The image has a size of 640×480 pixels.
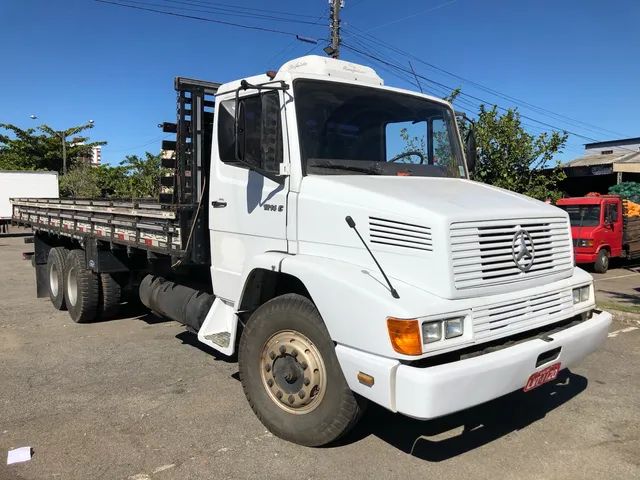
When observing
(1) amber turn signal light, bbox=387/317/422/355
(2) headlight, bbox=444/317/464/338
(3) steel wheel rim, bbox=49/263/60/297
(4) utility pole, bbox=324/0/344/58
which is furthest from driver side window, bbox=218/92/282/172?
(4) utility pole, bbox=324/0/344/58

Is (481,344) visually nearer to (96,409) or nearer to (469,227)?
(469,227)

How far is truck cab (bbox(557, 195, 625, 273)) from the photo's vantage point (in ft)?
47.9

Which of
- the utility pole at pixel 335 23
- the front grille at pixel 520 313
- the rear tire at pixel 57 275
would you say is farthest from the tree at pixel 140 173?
the front grille at pixel 520 313

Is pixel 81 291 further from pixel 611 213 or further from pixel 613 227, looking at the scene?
pixel 611 213

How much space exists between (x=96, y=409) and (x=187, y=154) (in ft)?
7.97

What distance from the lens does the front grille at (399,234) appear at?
10.8 ft

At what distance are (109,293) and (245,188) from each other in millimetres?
3982

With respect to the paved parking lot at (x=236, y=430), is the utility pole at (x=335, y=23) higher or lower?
higher

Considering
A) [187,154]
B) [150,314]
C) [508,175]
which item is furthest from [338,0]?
[187,154]

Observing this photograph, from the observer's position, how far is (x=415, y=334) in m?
2.96

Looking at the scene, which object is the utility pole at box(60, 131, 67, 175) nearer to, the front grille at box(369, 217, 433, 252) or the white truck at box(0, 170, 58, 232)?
the white truck at box(0, 170, 58, 232)

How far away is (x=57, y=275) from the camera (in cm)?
848

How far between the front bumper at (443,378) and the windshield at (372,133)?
1.58 m

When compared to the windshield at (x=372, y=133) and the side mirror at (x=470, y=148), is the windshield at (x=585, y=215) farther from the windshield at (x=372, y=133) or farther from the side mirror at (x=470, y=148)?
the windshield at (x=372, y=133)
